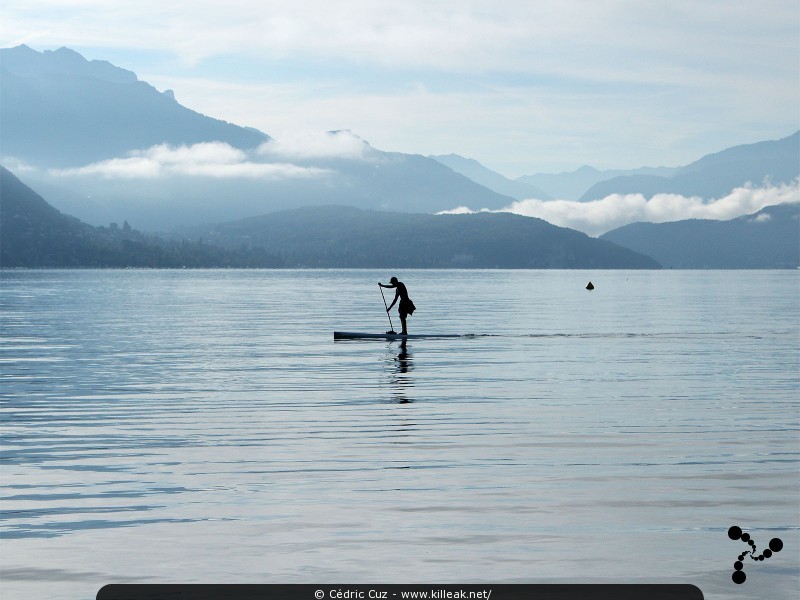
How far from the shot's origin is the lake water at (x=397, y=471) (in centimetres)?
1387

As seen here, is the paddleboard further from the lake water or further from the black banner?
the black banner

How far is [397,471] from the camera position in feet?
66.2

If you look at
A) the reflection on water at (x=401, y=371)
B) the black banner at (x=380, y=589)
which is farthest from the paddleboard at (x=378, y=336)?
the black banner at (x=380, y=589)

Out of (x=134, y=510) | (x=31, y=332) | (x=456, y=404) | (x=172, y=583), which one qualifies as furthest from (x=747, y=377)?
(x=31, y=332)

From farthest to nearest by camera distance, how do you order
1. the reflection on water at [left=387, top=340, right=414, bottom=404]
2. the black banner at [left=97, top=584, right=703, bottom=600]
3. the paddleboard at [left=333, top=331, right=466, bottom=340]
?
the paddleboard at [left=333, top=331, right=466, bottom=340] < the reflection on water at [left=387, top=340, right=414, bottom=404] < the black banner at [left=97, top=584, right=703, bottom=600]

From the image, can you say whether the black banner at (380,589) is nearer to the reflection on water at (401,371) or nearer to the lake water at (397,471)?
the lake water at (397,471)

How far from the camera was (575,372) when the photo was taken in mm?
41281

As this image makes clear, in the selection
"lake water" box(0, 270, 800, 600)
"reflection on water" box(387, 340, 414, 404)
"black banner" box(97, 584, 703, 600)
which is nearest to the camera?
"black banner" box(97, 584, 703, 600)

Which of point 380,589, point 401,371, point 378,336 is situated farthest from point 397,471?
point 378,336

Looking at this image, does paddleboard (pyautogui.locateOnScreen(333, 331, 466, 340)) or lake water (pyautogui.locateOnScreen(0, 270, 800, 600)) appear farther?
paddleboard (pyautogui.locateOnScreen(333, 331, 466, 340))

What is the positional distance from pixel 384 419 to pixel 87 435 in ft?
22.8

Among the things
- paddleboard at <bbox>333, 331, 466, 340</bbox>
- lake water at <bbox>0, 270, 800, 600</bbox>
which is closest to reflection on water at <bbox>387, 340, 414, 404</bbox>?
lake water at <bbox>0, 270, 800, 600</bbox>

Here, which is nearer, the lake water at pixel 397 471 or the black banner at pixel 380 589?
the black banner at pixel 380 589

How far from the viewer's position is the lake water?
13.9 meters
